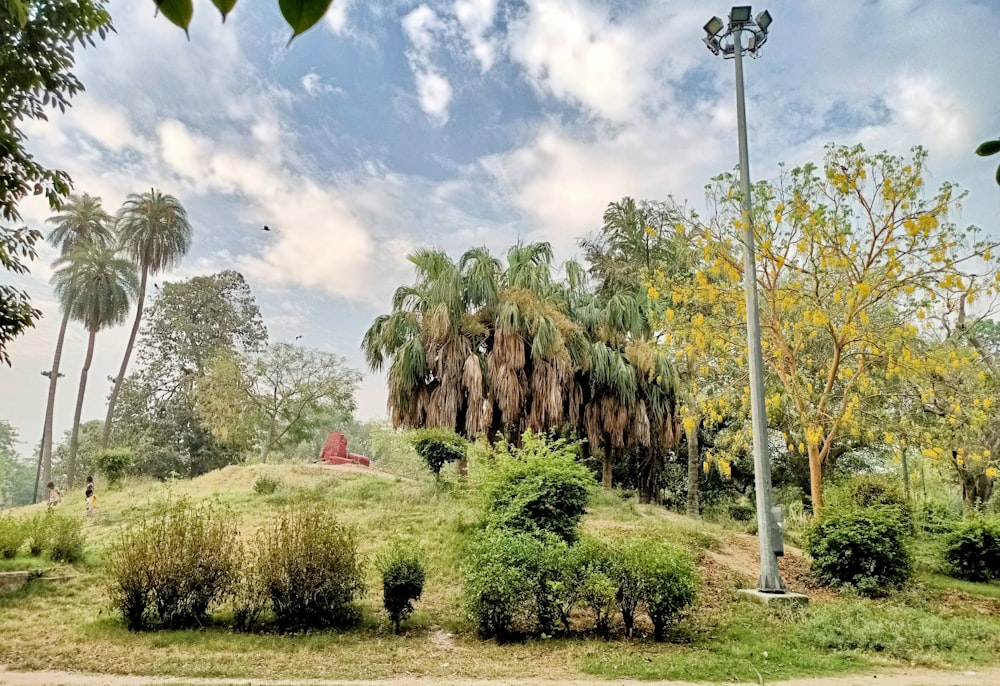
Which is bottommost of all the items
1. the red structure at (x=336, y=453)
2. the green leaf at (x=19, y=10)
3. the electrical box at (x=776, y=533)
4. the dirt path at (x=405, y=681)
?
the dirt path at (x=405, y=681)

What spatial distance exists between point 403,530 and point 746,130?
8.80m

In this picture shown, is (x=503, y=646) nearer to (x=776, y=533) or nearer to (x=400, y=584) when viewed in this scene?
(x=400, y=584)

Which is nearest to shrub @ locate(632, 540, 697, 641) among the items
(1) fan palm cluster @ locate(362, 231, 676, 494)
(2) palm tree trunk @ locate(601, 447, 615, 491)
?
(1) fan palm cluster @ locate(362, 231, 676, 494)

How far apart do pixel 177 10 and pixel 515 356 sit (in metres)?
15.7

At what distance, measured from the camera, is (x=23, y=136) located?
7.48m

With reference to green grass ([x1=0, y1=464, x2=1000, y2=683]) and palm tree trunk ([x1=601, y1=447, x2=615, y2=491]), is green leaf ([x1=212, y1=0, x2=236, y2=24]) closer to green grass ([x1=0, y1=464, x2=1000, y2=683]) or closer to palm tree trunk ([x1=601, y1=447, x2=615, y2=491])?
green grass ([x1=0, y1=464, x2=1000, y2=683])

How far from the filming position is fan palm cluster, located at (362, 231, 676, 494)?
16.2 meters

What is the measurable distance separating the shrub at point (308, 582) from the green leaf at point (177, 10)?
776 cm

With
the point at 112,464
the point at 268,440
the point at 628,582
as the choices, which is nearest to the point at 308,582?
the point at 628,582

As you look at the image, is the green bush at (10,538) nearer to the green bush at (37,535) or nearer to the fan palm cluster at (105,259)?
the green bush at (37,535)

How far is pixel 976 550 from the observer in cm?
1105

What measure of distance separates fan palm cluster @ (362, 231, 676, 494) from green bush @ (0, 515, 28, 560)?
823 cm

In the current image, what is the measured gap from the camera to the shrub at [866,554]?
9.47 meters

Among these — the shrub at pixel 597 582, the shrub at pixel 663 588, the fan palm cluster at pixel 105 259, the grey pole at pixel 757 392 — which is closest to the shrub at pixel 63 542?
the shrub at pixel 597 582
